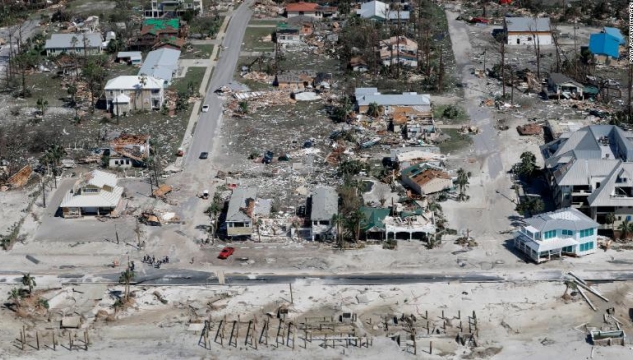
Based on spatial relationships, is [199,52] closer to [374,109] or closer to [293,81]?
[293,81]

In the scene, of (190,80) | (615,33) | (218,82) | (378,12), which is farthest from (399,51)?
(615,33)

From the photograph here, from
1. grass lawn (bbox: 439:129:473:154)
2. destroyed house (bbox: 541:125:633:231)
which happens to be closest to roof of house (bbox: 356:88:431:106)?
grass lawn (bbox: 439:129:473:154)

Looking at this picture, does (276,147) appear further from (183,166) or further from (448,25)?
(448,25)

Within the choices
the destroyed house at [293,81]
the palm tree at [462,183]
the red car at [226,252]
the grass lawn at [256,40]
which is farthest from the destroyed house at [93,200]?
the grass lawn at [256,40]

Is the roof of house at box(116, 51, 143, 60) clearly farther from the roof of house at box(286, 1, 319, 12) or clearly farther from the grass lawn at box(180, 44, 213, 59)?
the roof of house at box(286, 1, 319, 12)

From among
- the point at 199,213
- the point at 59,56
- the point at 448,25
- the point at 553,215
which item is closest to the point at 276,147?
the point at 199,213

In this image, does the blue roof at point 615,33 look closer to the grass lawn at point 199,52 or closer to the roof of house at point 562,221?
the grass lawn at point 199,52
